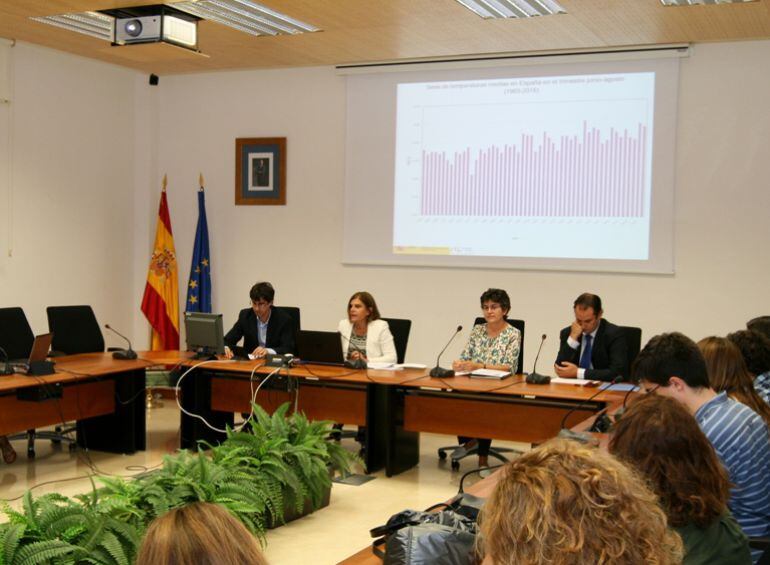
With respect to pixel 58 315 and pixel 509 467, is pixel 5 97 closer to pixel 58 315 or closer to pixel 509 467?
pixel 58 315

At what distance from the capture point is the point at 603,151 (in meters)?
6.89

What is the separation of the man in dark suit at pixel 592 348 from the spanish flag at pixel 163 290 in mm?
4015

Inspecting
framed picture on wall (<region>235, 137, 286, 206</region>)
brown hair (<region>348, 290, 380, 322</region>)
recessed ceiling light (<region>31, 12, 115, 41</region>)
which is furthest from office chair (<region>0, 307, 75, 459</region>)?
framed picture on wall (<region>235, 137, 286, 206</region>)

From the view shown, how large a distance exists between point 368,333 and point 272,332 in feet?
2.52

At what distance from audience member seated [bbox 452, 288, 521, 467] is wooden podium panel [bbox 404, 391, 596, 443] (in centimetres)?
40

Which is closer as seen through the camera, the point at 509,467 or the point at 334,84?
the point at 509,467

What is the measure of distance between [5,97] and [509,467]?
22.6 ft

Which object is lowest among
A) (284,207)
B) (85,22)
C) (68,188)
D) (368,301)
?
(368,301)

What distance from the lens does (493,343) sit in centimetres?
614

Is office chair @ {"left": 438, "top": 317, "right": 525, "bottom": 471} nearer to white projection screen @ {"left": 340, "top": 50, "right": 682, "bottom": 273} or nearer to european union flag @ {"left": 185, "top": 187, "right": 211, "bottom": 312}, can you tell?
white projection screen @ {"left": 340, "top": 50, "right": 682, "bottom": 273}

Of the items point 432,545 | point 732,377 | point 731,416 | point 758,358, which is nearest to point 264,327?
point 758,358

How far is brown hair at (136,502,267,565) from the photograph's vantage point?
119cm

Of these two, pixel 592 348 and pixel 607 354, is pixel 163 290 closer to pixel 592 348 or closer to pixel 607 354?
pixel 592 348

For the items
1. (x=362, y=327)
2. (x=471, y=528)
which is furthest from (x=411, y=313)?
(x=471, y=528)
